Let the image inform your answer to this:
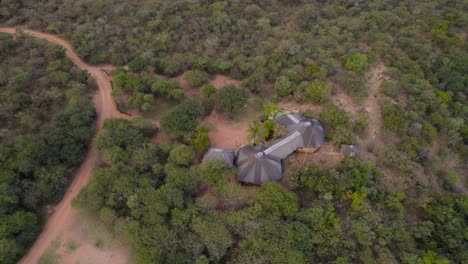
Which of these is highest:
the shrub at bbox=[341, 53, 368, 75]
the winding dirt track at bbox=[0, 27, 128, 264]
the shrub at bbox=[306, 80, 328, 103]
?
the shrub at bbox=[341, 53, 368, 75]

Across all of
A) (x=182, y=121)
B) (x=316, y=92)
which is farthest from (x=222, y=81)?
(x=316, y=92)

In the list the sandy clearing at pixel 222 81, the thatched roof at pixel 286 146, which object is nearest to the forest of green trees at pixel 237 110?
the sandy clearing at pixel 222 81

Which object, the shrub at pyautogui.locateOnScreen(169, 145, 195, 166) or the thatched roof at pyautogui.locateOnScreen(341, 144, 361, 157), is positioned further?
the thatched roof at pyautogui.locateOnScreen(341, 144, 361, 157)

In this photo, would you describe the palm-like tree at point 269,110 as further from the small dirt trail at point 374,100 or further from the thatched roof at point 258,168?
the small dirt trail at point 374,100

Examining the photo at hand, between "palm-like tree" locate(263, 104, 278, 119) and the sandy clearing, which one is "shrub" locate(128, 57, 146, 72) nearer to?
the sandy clearing

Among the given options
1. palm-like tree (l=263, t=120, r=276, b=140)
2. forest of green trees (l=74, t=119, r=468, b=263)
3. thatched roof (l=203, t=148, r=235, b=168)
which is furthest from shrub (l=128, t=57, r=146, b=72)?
palm-like tree (l=263, t=120, r=276, b=140)

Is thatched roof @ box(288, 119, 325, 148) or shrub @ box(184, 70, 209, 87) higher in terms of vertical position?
shrub @ box(184, 70, 209, 87)

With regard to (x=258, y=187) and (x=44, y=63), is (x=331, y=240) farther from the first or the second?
(x=44, y=63)

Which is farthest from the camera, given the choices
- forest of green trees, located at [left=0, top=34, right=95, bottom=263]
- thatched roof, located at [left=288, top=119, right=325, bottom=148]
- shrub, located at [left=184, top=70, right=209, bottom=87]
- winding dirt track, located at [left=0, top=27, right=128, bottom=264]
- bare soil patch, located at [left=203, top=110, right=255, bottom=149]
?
shrub, located at [left=184, top=70, right=209, bottom=87]
